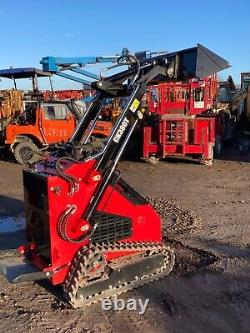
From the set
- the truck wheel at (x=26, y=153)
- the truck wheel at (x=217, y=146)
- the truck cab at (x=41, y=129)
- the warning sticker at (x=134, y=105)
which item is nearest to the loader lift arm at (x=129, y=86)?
the warning sticker at (x=134, y=105)

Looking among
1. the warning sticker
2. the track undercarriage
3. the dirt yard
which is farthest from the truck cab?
the track undercarriage

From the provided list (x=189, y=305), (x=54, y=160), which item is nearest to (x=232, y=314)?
(x=189, y=305)

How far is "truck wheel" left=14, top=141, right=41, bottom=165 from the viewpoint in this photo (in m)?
13.0

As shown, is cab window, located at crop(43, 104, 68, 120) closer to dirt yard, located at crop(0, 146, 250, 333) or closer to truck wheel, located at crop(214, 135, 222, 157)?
truck wheel, located at crop(214, 135, 222, 157)

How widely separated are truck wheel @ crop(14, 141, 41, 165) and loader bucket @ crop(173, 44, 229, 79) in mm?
8791

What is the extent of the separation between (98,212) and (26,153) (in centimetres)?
912

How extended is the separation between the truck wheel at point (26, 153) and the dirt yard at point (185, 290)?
4856 millimetres

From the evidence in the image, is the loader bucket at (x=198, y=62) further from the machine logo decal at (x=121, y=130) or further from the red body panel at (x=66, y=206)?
the red body panel at (x=66, y=206)

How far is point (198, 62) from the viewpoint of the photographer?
4.73 m

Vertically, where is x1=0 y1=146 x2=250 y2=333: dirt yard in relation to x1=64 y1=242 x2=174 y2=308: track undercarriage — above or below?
below

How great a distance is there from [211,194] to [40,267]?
5016 millimetres

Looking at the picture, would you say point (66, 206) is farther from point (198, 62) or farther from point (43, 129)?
point (43, 129)

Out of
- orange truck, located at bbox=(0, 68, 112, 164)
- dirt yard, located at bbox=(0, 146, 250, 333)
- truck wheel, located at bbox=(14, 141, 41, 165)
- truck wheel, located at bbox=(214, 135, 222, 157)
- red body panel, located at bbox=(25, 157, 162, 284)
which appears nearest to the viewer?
dirt yard, located at bbox=(0, 146, 250, 333)

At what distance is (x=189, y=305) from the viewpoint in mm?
4188
